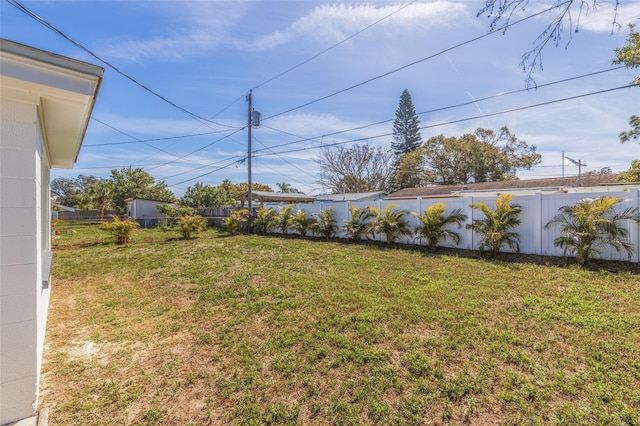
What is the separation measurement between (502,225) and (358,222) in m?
4.62

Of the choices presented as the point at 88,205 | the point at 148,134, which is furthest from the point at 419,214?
the point at 88,205

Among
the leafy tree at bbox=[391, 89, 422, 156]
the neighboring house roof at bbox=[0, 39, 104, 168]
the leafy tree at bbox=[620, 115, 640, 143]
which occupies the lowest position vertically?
the neighboring house roof at bbox=[0, 39, 104, 168]

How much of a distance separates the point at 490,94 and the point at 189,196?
2302cm

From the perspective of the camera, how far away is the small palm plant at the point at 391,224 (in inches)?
358

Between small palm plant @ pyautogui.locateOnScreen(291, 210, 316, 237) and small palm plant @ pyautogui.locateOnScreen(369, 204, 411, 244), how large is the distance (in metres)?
3.42

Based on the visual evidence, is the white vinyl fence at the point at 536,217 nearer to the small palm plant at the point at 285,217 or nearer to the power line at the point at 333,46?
the power line at the point at 333,46

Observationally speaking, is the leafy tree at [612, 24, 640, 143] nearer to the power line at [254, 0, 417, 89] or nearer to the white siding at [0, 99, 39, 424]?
the power line at [254, 0, 417, 89]

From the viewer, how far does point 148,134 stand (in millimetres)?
16891

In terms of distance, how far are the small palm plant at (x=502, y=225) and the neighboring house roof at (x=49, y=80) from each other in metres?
7.64

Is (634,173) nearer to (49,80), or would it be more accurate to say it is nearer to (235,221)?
(49,80)

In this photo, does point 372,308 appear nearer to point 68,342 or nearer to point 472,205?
A: point 68,342

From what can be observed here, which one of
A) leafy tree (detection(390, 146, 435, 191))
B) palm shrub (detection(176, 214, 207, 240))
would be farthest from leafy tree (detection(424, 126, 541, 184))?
palm shrub (detection(176, 214, 207, 240))

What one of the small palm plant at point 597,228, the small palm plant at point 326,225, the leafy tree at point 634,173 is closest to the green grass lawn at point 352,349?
the small palm plant at point 597,228

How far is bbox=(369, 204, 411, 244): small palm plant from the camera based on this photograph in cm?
909
